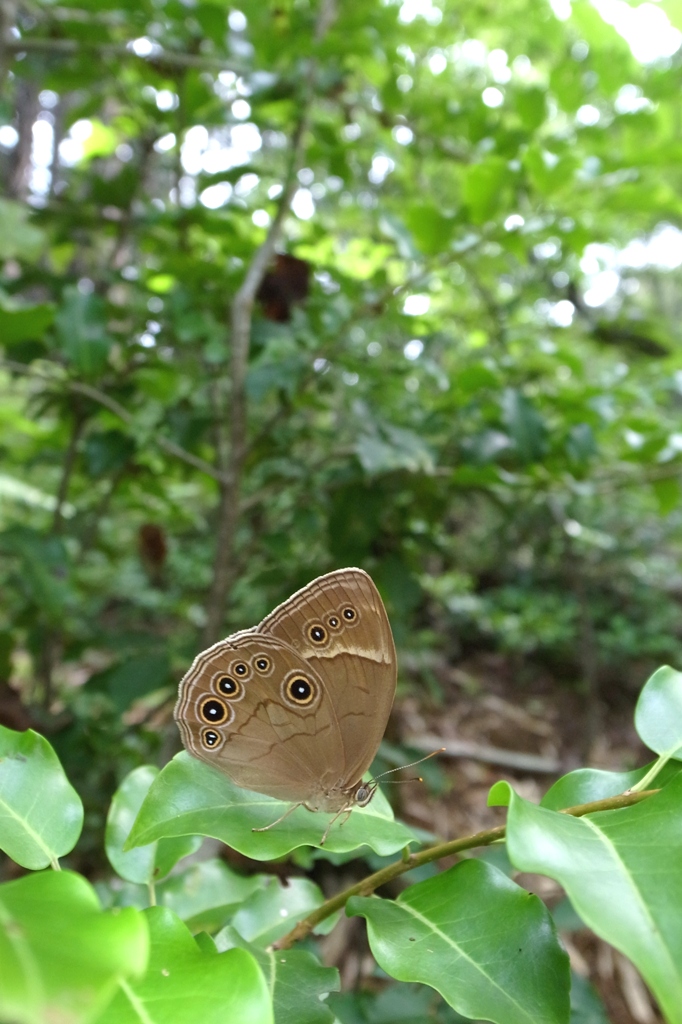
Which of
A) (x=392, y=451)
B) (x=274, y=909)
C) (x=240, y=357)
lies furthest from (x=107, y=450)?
(x=274, y=909)

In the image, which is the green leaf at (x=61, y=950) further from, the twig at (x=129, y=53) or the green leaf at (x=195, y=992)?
Answer: the twig at (x=129, y=53)

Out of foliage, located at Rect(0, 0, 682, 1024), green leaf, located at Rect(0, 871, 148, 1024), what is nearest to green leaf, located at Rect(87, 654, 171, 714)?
foliage, located at Rect(0, 0, 682, 1024)

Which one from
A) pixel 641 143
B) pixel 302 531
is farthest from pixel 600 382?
pixel 302 531

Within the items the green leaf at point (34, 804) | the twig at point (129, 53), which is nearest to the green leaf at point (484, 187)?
the twig at point (129, 53)

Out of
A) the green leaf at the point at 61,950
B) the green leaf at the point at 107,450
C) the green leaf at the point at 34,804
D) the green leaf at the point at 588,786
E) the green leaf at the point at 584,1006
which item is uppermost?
the green leaf at the point at 107,450

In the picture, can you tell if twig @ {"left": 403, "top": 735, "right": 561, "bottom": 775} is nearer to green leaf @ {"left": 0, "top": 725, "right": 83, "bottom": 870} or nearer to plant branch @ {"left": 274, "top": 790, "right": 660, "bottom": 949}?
plant branch @ {"left": 274, "top": 790, "right": 660, "bottom": 949}

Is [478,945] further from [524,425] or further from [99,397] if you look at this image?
[99,397]
